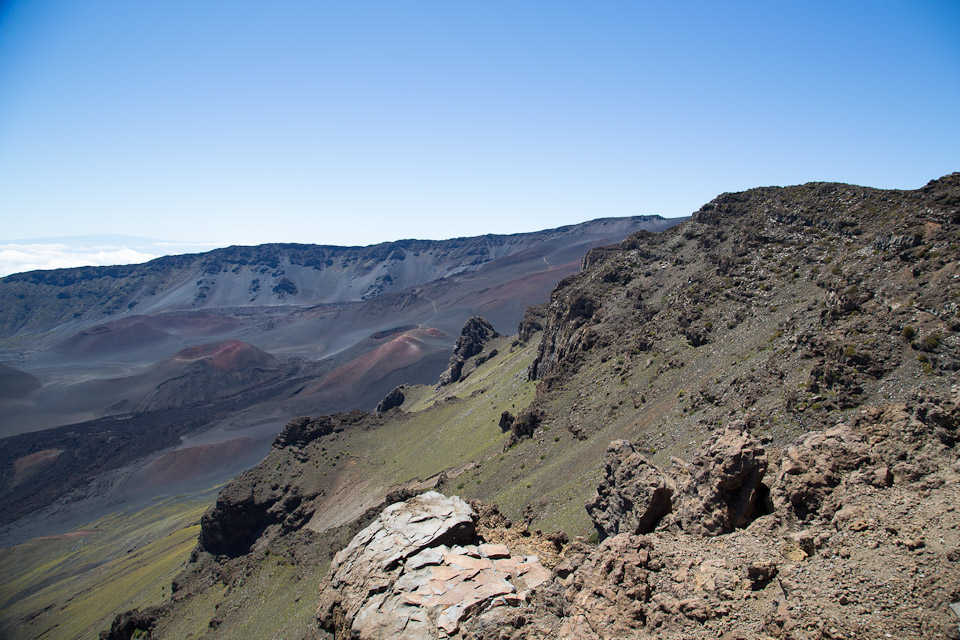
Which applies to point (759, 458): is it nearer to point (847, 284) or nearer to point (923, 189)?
point (847, 284)

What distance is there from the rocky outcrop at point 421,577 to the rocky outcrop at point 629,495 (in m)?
2.53

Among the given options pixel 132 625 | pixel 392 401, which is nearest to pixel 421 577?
pixel 132 625

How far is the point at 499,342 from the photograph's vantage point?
69000 mm

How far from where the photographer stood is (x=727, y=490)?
10781 millimetres

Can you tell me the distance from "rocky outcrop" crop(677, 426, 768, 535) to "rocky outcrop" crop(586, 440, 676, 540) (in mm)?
1247

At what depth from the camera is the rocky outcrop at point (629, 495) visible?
41.6ft

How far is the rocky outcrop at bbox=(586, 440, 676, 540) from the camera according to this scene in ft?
41.6

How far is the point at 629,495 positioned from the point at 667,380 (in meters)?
13.7

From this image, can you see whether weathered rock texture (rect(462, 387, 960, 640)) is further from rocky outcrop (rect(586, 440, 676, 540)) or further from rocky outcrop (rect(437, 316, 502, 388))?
rocky outcrop (rect(437, 316, 502, 388))

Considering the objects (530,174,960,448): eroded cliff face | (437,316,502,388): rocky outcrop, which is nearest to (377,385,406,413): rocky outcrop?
(437,316,502,388): rocky outcrop

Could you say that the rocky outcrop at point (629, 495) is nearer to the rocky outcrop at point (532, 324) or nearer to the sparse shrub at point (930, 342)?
the sparse shrub at point (930, 342)

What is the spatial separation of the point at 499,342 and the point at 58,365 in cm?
14093

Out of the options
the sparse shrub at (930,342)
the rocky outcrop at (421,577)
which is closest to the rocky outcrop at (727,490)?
the rocky outcrop at (421,577)

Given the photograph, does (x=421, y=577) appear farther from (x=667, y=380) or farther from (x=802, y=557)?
(x=667, y=380)
